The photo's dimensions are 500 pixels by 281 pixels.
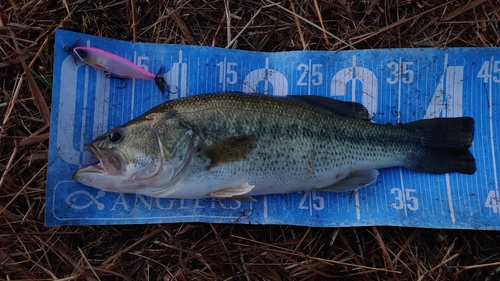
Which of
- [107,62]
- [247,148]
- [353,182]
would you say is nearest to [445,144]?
[353,182]

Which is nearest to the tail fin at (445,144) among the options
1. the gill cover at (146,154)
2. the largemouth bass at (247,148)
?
the largemouth bass at (247,148)

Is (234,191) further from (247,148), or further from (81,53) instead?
(81,53)

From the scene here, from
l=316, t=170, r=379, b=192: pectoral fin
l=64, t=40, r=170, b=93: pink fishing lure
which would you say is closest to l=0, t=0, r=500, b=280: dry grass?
l=64, t=40, r=170, b=93: pink fishing lure

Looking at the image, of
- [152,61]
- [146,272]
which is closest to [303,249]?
[146,272]

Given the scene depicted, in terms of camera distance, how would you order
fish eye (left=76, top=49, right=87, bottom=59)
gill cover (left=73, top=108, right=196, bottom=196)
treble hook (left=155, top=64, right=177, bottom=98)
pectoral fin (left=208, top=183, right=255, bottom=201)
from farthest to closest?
treble hook (left=155, top=64, right=177, bottom=98), fish eye (left=76, top=49, right=87, bottom=59), pectoral fin (left=208, top=183, right=255, bottom=201), gill cover (left=73, top=108, right=196, bottom=196)

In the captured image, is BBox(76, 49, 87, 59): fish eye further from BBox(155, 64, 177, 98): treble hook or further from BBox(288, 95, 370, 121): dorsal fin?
BBox(288, 95, 370, 121): dorsal fin

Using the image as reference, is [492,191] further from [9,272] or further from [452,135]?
[9,272]

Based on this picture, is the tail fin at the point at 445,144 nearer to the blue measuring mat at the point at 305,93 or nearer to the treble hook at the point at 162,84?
the blue measuring mat at the point at 305,93
